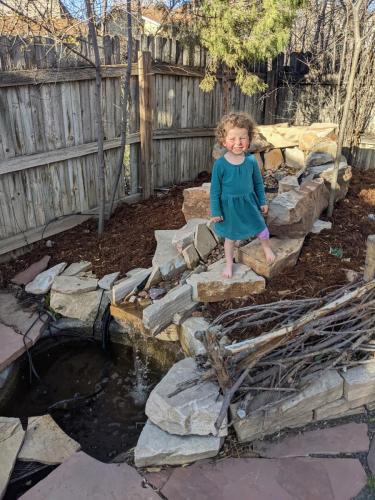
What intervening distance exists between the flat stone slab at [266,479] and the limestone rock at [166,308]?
121 centimetres

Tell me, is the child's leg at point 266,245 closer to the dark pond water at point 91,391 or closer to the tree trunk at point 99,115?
the dark pond water at point 91,391

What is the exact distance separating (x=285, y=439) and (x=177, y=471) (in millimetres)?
757

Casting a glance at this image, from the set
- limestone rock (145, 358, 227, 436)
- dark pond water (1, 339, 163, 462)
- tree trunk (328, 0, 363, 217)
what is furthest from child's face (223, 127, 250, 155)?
dark pond water (1, 339, 163, 462)

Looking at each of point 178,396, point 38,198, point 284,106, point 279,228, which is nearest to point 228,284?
point 279,228

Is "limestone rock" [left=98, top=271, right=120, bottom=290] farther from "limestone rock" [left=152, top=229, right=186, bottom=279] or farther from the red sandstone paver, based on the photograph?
the red sandstone paver

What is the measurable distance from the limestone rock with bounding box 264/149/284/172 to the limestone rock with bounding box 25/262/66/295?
2940 millimetres

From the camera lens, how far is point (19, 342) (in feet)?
12.8

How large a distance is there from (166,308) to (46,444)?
1.34 m

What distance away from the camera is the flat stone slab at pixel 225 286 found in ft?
11.9

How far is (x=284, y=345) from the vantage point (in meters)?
3.03

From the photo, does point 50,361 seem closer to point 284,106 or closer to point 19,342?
point 19,342

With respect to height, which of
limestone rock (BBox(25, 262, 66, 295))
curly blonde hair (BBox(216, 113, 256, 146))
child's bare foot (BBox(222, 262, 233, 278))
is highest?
curly blonde hair (BBox(216, 113, 256, 146))

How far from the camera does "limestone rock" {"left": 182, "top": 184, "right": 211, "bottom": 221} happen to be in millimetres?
4570

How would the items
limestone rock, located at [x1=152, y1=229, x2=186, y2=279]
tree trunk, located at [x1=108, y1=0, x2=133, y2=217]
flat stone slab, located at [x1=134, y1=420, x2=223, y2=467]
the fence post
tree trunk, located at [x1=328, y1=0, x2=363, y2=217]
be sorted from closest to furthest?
flat stone slab, located at [x1=134, y1=420, x2=223, y2=467] → tree trunk, located at [x1=328, y1=0, x2=363, y2=217] → limestone rock, located at [x1=152, y1=229, x2=186, y2=279] → tree trunk, located at [x1=108, y1=0, x2=133, y2=217] → the fence post
